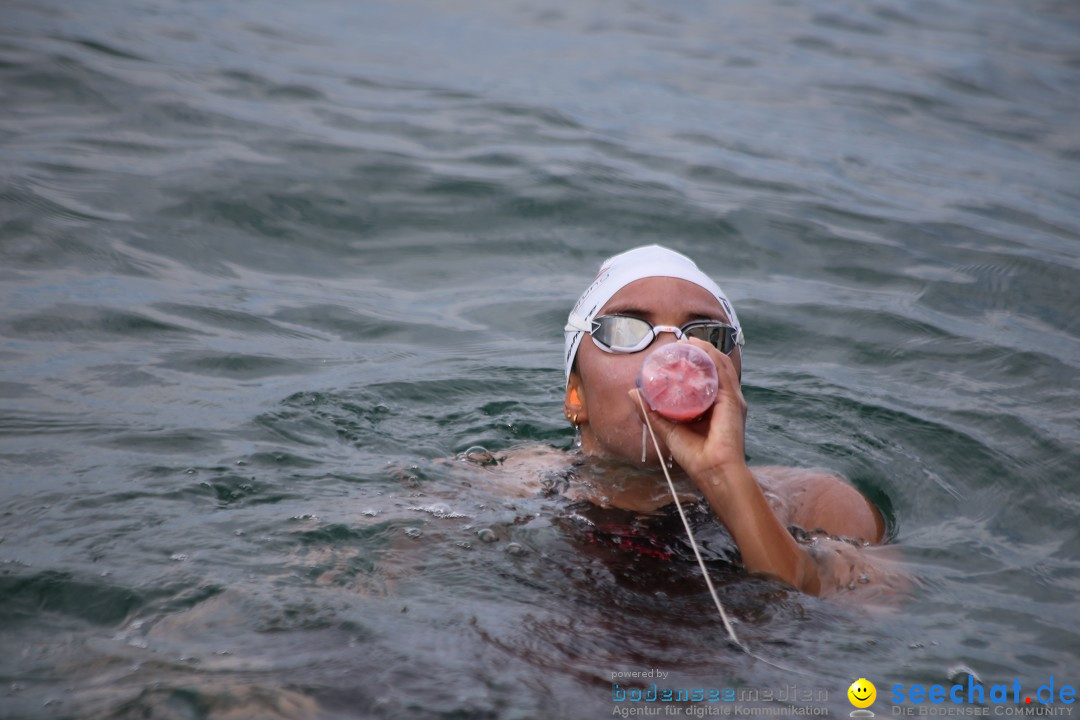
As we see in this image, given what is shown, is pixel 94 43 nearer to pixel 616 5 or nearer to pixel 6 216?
pixel 6 216

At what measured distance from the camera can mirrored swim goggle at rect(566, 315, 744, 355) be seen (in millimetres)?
4988

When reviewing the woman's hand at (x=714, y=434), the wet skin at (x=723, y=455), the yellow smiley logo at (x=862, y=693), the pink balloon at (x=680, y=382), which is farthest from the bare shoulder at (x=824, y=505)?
the yellow smiley logo at (x=862, y=693)

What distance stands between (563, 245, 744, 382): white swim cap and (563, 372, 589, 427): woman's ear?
7 centimetres

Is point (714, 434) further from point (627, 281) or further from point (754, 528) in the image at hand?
point (627, 281)

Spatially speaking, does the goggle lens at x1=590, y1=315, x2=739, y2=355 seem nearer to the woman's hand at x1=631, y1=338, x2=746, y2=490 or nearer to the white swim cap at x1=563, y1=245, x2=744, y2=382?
the white swim cap at x1=563, y1=245, x2=744, y2=382

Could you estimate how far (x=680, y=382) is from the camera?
4.34 meters

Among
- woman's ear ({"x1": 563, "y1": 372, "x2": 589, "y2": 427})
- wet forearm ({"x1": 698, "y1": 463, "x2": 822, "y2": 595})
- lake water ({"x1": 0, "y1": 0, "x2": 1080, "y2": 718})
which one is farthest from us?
woman's ear ({"x1": 563, "y1": 372, "x2": 589, "y2": 427})

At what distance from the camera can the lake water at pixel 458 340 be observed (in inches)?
148

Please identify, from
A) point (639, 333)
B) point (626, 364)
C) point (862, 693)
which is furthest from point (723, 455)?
point (862, 693)

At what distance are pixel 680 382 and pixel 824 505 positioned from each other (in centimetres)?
115

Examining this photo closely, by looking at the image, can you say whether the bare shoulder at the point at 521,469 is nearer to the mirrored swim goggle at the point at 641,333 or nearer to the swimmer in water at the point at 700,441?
the swimmer in water at the point at 700,441

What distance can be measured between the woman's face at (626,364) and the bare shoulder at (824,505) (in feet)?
2.12

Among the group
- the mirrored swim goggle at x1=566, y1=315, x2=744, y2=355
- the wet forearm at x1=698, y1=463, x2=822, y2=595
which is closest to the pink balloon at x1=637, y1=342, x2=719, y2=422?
the wet forearm at x1=698, y1=463, x2=822, y2=595

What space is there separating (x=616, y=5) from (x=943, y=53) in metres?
5.08
